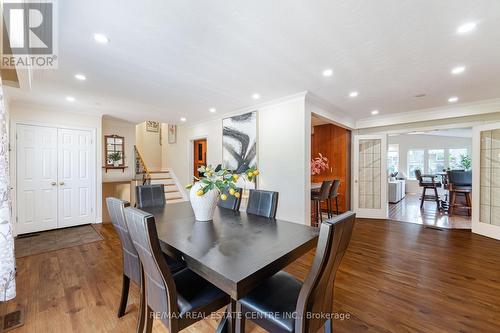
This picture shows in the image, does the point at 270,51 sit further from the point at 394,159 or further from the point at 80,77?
the point at 394,159

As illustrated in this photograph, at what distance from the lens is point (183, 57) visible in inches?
95.0

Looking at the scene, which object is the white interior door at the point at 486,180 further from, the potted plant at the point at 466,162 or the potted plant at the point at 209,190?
the potted plant at the point at 466,162

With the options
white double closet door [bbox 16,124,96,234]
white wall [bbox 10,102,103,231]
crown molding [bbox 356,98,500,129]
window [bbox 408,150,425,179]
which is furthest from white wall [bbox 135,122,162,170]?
window [bbox 408,150,425,179]

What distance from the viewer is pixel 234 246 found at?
1431 millimetres

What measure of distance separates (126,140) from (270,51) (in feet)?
16.0

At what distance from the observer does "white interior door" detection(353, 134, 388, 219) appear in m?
5.29

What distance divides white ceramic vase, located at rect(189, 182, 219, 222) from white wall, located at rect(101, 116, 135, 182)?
4326 mm

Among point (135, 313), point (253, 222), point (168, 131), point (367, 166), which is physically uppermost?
point (168, 131)

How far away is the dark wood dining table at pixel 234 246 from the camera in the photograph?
1.09 m

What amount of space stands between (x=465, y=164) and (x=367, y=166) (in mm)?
5815

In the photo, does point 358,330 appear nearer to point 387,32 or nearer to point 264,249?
point 264,249

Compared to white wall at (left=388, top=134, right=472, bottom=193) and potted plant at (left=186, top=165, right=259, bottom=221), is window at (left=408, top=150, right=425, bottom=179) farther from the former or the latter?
potted plant at (left=186, top=165, right=259, bottom=221)

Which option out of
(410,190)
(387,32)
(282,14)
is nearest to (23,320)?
(282,14)

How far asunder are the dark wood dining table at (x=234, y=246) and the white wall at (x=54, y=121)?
3.66m
